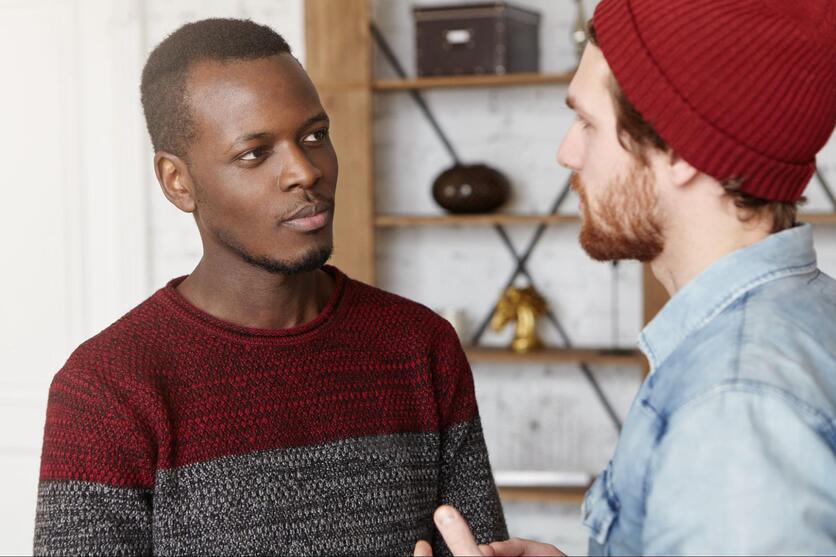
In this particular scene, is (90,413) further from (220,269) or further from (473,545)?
(473,545)

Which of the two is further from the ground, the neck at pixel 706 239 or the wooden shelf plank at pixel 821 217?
the neck at pixel 706 239

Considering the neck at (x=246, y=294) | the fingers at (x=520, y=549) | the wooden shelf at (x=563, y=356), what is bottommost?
the wooden shelf at (x=563, y=356)

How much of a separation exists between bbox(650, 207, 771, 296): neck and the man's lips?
0.55 meters

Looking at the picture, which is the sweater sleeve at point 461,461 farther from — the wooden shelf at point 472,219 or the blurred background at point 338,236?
the blurred background at point 338,236

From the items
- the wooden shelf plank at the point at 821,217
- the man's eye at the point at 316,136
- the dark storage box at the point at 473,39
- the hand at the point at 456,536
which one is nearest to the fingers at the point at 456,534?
the hand at the point at 456,536

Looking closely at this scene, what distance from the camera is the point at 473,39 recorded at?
12.2 ft

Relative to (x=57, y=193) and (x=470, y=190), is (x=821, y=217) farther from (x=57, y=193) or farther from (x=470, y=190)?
(x=57, y=193)

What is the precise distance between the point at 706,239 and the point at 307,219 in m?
0.61

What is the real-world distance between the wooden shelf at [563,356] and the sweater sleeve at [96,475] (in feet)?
7.90

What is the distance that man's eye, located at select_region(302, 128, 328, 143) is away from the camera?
1585 millimetres

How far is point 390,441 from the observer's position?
1623 millimetres

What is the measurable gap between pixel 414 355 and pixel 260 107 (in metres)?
0.45

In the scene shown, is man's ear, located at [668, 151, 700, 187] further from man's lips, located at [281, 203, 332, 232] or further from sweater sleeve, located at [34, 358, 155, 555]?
sweater sleeve, located at [34, 358, 155, 555]

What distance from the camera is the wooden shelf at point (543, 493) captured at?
12.2ft
